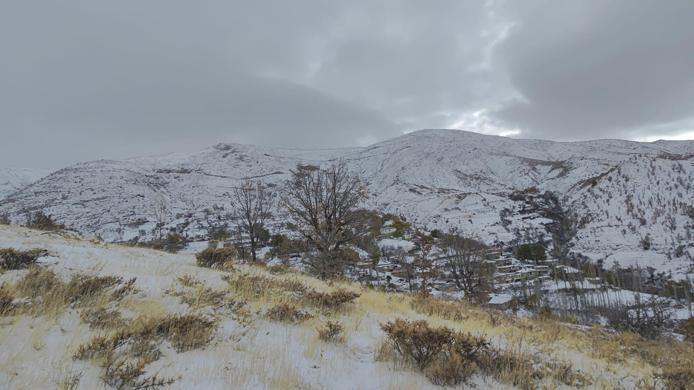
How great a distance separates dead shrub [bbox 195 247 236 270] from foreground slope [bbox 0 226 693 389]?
125 inches

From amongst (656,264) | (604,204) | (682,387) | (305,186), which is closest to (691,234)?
(656,264)

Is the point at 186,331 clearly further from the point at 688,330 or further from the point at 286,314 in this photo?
the point at 688,330

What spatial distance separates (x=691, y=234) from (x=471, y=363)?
511 ft

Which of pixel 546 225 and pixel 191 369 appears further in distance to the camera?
pixel 546 225

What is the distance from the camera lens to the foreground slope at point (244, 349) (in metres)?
4.29

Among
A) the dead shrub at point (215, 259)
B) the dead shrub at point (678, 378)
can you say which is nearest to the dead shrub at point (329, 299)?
the dead shrub at point (215, 259)

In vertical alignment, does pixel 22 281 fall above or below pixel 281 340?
above

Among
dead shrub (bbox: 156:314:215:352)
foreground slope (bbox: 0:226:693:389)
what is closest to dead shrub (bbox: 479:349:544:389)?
foreground slope (bbox: 0:226:693:389)

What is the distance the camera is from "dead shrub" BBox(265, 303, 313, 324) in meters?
6.84

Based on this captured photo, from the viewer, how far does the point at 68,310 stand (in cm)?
561

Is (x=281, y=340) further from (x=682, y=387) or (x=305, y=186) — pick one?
(x=305, y=186)

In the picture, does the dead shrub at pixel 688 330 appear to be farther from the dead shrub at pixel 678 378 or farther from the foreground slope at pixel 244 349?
the dead shrub at pixel 678 378

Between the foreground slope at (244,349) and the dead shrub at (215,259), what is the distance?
3176 mm

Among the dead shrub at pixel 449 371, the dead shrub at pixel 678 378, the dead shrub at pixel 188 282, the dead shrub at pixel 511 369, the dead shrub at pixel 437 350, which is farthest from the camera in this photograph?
the dead shrub at pixel 188 282
